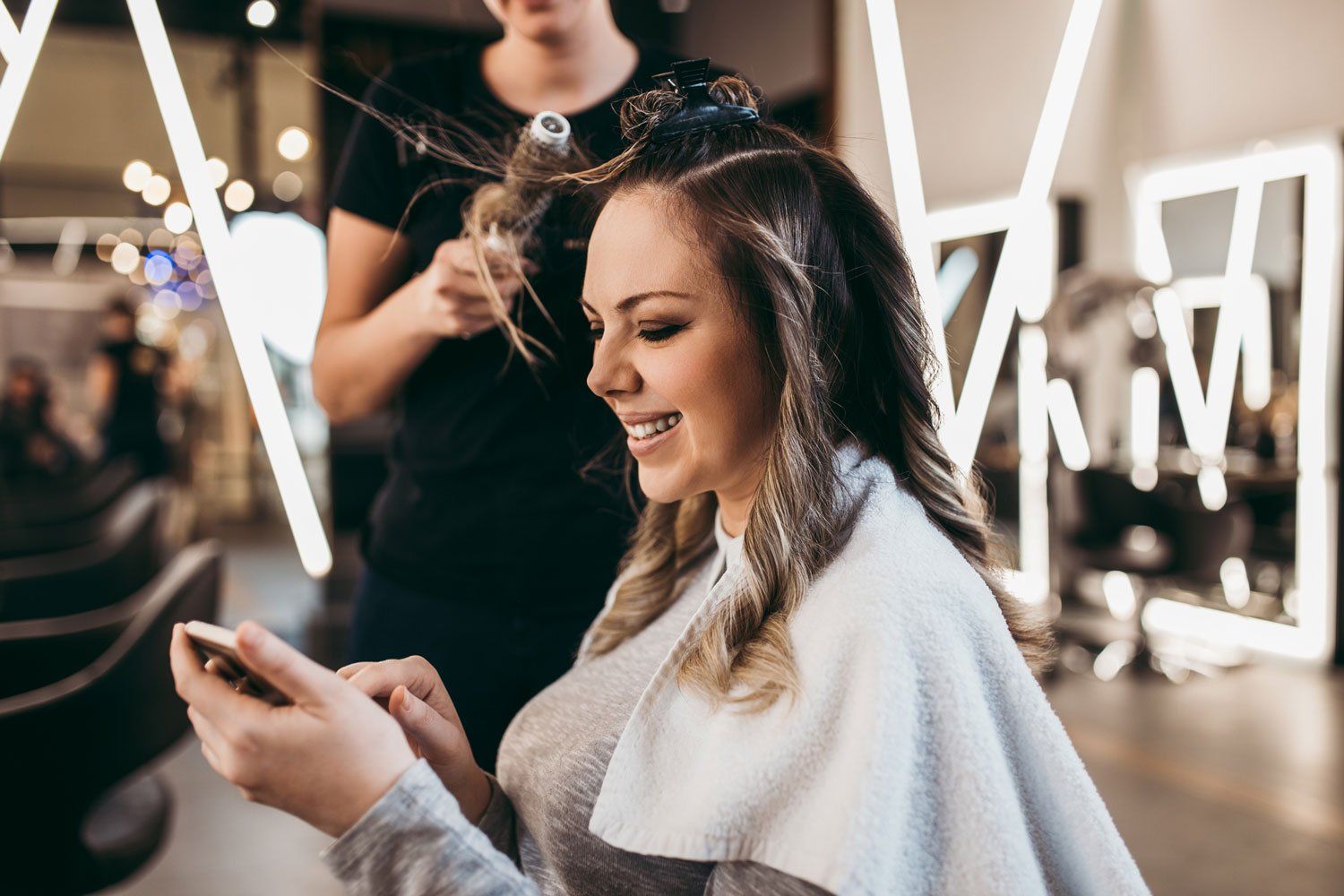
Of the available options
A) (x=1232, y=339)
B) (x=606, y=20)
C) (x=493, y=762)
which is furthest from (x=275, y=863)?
(x=1232, y=339)

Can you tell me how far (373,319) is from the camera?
1.11m

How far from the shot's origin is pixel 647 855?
0.87m

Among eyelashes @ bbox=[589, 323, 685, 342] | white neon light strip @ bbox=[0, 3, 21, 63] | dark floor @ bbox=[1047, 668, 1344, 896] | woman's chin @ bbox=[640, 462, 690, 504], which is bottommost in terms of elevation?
dark floor @ bbox=[1047, 668, 1344, 896]

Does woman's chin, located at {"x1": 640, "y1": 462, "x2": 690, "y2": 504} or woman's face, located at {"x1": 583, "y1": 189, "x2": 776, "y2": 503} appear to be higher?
woman's face, located at {"x1": 583, "y1": 189, "x2": 776, "y2": 503}

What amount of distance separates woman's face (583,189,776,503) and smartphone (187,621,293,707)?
1.14 ft

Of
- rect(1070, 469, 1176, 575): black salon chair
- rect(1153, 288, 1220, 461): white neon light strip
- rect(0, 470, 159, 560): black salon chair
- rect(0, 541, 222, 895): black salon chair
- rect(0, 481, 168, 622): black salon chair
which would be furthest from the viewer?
rect(1153, 288, 1220, 461): white neon light strip

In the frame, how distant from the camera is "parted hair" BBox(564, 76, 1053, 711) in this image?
87cm

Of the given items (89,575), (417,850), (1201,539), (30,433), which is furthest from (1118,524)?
(30,433)

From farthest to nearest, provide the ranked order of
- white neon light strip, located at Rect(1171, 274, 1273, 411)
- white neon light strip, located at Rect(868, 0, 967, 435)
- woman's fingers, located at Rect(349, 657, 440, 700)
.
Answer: white neon light strip, located at Rect(1171, 274, 1273, 411) → white neon light strip, located at Rect(868, 0, 967, 435) → woman's fingers, located at Rect(349, 657, 440, 700)

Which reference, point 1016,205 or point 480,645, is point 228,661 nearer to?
point 480,645

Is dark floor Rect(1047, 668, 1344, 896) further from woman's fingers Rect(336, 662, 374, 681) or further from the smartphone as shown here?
the smartphone

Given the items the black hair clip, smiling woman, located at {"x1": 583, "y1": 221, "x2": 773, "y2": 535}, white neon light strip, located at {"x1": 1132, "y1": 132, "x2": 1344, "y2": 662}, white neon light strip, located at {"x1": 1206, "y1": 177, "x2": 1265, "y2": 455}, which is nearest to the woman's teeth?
smiling woman, located at {"x1": 583, "y1": 221, "x2": 773, "y2": 535}

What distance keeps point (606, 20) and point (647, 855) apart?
77 cm

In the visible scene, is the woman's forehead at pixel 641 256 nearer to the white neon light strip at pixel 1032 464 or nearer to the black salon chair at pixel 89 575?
the black salon chair at pixel 89 575
